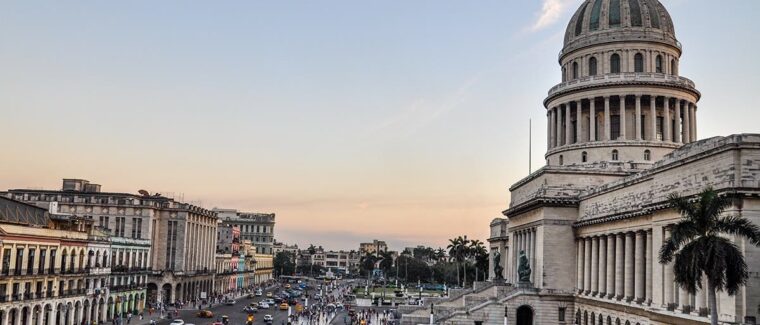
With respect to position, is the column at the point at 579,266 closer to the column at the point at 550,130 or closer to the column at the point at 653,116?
the column at the point at 653,116

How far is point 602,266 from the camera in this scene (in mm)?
59500

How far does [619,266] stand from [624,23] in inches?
1266

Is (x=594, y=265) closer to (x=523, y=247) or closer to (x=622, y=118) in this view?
(x=523, y=247)

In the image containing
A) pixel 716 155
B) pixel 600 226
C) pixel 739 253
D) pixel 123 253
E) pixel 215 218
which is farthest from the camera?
pixel 215 218

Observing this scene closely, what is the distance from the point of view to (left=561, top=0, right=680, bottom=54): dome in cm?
7812

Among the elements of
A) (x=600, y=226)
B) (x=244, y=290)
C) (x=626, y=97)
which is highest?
(x=626, y=97)

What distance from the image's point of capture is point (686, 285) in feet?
117

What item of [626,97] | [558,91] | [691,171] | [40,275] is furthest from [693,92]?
[40,275]

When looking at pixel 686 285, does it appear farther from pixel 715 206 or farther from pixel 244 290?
pixel 244 290

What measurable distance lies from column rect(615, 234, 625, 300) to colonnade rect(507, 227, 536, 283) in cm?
1231

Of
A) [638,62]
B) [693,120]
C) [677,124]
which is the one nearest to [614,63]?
[638,62]

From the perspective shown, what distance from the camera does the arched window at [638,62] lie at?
7769 cm

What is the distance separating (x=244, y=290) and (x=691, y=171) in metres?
120

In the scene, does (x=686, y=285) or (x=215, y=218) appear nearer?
(x=686, y=285)
